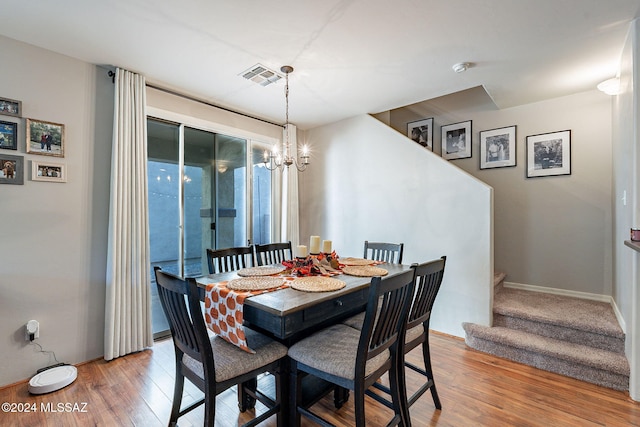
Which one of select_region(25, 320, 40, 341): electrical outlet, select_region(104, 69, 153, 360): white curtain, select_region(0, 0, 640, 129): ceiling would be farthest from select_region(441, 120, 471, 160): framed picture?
select_region(25, 320, 40, 341): electrical outlet

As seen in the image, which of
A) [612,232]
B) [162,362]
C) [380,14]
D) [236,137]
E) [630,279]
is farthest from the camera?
[236,137]

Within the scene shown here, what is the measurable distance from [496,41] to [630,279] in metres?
2.02

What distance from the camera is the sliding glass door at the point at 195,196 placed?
3.21 meters

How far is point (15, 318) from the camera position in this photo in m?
2.22

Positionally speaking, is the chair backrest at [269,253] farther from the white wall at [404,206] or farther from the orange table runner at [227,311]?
the white wall at [404,206]

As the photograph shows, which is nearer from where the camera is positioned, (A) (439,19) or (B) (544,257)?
(A) (439,19)

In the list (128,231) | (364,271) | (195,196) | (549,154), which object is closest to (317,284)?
(364,271)

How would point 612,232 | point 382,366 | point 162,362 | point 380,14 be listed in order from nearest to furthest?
point 382,366 < point 380,14 < point 162,362 < point 612,232

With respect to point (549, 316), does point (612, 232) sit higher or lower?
higher

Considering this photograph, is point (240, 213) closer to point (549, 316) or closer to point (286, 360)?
point (286, 360)

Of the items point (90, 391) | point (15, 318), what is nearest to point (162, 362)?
point (90, 391)

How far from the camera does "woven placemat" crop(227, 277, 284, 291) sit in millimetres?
1735

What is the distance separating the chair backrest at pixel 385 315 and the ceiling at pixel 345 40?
1733mm

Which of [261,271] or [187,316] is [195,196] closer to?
[261,271]
